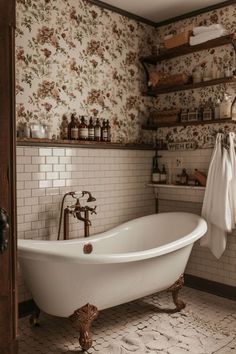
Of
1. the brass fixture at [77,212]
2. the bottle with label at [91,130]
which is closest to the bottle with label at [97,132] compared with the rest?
the bottle with label at [91,130]

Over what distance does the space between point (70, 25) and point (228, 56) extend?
1527mm

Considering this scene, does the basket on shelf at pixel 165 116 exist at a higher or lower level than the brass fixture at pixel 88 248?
higher

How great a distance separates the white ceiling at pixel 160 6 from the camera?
3.49m

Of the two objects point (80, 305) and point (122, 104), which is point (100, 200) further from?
point (80, 305)

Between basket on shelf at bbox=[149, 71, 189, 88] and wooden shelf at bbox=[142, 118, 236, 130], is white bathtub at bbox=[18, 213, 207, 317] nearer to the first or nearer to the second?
wooden shelf at bbox=[142, 118, 236, 130]

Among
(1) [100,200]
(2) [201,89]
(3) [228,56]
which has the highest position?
(3) [228,56]

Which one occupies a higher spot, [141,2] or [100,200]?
[141,2]

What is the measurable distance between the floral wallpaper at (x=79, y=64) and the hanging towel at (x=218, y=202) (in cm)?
100

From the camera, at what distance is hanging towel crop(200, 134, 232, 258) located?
320cm

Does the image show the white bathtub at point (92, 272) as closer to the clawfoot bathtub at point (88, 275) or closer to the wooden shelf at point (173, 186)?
the clawfoot bathtub at point (88, 275)

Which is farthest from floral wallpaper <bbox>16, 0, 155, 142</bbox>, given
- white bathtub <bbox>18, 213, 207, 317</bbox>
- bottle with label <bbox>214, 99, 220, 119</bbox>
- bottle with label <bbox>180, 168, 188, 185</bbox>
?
white bathtub <bbox>18, 213, 207, 317</bbox>

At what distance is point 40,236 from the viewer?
10.1 ft

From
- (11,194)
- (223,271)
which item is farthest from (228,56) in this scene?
(11,194)

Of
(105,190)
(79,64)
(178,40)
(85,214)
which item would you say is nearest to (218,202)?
(105,190)
